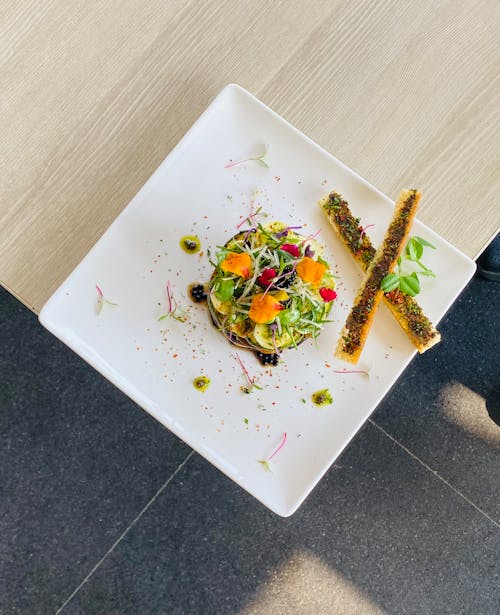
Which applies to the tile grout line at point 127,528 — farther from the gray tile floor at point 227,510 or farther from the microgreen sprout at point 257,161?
the microgreen sprout at point 257,161

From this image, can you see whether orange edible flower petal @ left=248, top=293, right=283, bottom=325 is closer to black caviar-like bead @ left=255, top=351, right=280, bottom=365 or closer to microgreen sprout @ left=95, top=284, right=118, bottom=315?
black caviar-like bead @ left=255, top=351, right=280, bottom=365

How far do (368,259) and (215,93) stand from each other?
46 centimetres

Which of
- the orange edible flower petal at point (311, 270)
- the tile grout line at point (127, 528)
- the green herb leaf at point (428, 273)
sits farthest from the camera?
the tile grout line at point (127, 528)

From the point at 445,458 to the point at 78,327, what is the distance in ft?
4.18

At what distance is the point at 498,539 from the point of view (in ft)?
6.34

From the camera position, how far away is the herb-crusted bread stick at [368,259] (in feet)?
3.90

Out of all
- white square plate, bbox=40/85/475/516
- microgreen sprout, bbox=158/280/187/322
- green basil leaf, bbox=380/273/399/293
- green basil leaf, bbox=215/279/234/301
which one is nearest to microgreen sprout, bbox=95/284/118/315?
white square plate, bbox=40/85/475/516

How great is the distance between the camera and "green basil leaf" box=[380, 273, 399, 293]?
3.84 feet

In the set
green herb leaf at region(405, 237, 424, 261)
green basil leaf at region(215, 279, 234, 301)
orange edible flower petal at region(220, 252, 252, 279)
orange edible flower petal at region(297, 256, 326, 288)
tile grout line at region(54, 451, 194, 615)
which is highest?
green herb leaf at region(405, 237, 424, 261)

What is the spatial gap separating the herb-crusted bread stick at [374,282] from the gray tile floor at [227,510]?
0.79m

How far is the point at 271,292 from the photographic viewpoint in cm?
116

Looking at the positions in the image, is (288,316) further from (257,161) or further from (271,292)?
(257,161)

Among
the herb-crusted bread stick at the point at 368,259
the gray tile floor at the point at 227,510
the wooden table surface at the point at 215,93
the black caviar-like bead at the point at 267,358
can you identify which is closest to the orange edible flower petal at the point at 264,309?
the black caviar-like bead at the point at 267,358

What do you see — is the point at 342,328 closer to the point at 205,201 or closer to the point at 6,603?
the point at 205,201
